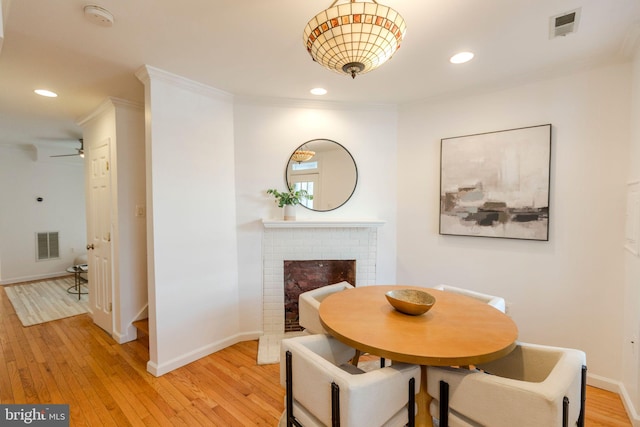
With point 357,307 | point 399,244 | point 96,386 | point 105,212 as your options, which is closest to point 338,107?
point 399,244

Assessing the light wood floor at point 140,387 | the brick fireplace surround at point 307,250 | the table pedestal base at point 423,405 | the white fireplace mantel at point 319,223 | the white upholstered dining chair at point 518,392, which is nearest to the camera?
the white upholstered dining chair at point 518,392

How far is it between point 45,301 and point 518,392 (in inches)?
221

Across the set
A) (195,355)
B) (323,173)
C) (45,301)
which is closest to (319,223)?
(323,173)

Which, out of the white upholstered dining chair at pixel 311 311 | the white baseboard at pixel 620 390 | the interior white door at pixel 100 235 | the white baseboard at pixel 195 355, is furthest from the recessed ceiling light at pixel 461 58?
the interior white door at pixel 100 235

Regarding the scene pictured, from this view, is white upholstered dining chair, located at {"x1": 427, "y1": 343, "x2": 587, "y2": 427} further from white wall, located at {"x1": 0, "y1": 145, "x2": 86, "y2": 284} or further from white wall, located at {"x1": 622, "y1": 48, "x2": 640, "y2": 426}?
white wall, located at {"x1": 0, "y1": 145, "x2": 86, "y2": 284}

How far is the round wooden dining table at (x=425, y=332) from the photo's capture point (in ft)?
3.99

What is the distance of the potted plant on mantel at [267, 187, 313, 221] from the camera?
291 cm

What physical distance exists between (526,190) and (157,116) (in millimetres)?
3068

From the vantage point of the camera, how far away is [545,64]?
7.19 ft

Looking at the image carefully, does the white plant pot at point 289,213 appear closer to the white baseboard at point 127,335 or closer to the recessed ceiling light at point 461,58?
the recessed ceiling light at point 461,58

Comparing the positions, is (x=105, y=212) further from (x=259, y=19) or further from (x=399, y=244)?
(x=399, y=244)

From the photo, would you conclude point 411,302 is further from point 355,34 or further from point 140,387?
point 140,387

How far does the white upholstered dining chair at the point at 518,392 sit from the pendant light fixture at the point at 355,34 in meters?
1.43

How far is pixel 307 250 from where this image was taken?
300 cm
